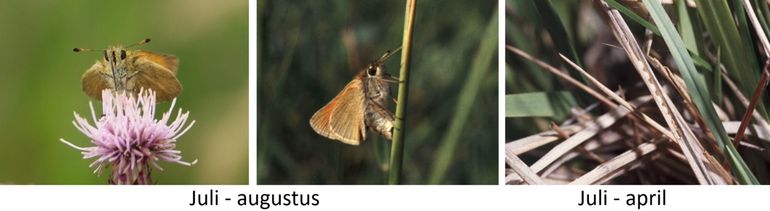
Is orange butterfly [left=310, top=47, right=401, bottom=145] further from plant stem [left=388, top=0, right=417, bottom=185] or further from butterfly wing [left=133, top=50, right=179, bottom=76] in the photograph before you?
butterfly wing [left=133, top=50, right=179, bottom=76]

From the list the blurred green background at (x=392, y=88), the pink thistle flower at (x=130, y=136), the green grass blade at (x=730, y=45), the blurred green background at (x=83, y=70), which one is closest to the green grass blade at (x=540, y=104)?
the blurred green background at (x=392, y=88)

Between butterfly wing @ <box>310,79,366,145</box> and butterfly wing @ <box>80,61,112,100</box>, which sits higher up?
butterfly wing @ <box>80,61,112,100</box>

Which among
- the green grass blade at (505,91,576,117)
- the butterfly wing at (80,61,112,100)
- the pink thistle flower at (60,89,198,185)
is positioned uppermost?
the butterfly wing at (80,61,112,100)

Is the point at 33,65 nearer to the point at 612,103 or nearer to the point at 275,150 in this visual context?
the point at 275,150

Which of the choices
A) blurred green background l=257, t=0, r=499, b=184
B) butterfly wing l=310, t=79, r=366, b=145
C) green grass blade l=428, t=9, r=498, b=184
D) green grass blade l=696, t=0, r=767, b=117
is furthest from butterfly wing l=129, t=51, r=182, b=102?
green grass blade l=696, t=0, r=767, b=117

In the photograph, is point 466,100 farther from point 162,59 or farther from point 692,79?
point 162,59

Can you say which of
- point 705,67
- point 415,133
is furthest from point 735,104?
point 415,133
